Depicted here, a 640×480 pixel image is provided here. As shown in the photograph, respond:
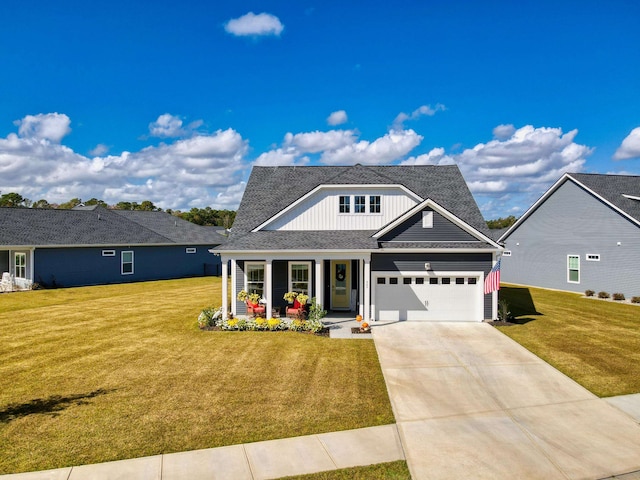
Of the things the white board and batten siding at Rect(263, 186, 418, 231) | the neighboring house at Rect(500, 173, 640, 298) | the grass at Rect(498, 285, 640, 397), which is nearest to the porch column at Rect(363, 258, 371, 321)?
the white board and batten siding at Rect(263, 186, 418, 231)

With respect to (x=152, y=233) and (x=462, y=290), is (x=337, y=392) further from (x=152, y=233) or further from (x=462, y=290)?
(x=152, y=233)

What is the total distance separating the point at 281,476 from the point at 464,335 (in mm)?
10178

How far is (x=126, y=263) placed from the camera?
1260 inches

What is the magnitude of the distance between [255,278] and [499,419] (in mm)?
11890

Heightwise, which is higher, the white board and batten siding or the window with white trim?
the white board and batten siding

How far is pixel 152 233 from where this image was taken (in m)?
34.8

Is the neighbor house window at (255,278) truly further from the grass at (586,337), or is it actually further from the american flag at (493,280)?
the grass at (586,337)

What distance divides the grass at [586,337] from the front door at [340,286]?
257 inches

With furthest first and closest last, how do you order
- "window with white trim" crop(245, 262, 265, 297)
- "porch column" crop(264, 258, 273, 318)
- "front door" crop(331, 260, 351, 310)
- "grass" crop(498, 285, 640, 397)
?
"front door" crop(331, 260, 351, 310) < "window with white trim" crop(245, 262, 265, 297) < "porch column" crop(264, 258, 273, 318) < "grass" crop(498, 285, 640, 397)

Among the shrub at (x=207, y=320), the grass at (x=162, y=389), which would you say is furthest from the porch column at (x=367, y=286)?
the shrub at (x=207, y=320)

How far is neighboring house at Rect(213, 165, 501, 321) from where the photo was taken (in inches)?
650

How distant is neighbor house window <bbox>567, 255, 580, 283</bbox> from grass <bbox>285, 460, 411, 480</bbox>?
25.7 m

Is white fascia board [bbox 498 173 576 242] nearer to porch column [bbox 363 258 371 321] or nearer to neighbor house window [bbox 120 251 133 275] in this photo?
porch column [bbox 363 258 371 321]

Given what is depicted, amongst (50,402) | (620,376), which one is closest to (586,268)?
(620,376)
